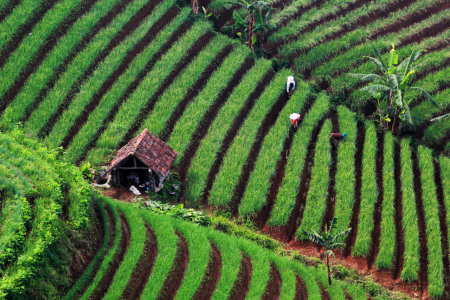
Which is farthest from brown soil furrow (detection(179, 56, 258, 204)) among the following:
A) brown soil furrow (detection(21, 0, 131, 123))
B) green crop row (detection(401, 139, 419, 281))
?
green crop row (detection(401, 139, 419, 281))

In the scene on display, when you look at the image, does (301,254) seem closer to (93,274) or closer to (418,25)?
(93,274)

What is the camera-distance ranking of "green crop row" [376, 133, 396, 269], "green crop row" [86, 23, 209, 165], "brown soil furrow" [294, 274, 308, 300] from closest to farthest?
"brown soil furrow" [294, 274, 308, 300]
"green crop row" [376, 133, 396, 269]
"green crop row" [86, 23, 209, 165]

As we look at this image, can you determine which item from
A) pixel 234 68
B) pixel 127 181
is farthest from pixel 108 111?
pixel 234 68

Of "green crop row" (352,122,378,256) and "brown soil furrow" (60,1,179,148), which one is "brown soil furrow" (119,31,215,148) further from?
"green crop row" (352,122,378,256)

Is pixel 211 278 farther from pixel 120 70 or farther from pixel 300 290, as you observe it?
pixel 120 70

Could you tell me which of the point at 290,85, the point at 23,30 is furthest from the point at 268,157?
the point at 23,30

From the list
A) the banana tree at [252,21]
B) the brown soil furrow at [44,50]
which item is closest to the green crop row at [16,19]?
the brown soil furrow at [44,50]

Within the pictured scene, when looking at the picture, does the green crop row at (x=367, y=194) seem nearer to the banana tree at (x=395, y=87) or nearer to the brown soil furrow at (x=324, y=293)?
the banana tree at (x=395, y=87)
